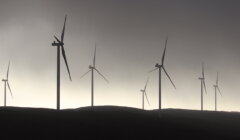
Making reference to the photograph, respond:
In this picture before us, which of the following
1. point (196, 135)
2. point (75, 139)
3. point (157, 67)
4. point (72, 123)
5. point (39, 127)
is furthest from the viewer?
point (157, 67)

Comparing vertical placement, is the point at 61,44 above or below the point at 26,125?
above

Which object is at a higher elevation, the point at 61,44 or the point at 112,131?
the point at 61,44

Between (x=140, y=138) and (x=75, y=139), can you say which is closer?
(x=75, y=139)

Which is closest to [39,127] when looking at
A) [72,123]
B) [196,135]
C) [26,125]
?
[26,125]

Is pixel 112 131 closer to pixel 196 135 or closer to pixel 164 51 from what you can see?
pixel 196 135

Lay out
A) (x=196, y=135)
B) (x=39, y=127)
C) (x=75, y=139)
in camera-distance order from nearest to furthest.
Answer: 1. (x=75, y=139)
2. (x=39, y=127)
3. (x=196, y=135)

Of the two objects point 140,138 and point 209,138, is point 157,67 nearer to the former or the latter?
point 209,138

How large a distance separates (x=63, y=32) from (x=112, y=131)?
92.3ft

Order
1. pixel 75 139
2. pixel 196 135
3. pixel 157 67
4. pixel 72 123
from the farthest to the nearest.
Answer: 1. pixel 157 67
2. pixel 196 135
3. pixel 72 123
4. pixel 75 139

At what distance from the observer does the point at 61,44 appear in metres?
108

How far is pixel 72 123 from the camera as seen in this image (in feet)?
325

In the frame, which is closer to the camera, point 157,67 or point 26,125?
point 26,125

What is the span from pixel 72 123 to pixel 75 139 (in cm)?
1543

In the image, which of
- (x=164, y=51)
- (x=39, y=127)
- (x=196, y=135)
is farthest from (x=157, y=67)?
(x=39, y=127)
